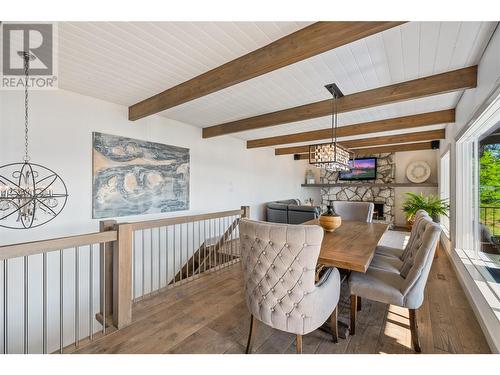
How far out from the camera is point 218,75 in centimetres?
228

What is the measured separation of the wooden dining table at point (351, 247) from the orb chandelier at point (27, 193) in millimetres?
2721

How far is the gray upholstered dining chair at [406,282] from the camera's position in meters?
1.60

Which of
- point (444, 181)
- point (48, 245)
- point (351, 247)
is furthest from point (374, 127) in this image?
point (48, 245)

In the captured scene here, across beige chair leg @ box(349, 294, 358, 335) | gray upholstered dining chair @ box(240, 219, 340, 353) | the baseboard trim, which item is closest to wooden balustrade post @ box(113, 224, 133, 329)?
gray upholstered dining chair @ box(240, 219, 340, 353)

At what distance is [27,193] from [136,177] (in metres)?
1.38

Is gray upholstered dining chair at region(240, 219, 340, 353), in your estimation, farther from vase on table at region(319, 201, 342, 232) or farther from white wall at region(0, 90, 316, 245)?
white wall at region(0, 90, 316, 245)

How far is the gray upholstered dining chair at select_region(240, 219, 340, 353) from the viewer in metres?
1.34

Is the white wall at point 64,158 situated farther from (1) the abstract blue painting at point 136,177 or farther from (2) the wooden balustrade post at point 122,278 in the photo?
(2) the wooden balustrade post at point 122,278

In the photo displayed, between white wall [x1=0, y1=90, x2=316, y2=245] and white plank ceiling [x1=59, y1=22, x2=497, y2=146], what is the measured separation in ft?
0.95

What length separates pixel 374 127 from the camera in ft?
13.9

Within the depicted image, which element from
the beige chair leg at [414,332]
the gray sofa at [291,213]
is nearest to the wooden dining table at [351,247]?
the beige chair leg at [414,332]

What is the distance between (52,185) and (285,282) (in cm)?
299
